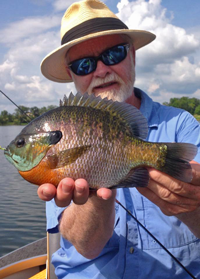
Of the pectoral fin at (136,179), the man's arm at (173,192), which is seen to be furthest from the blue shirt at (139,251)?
the pectoral fin at (136,179)

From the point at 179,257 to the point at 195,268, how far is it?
8.4 inches

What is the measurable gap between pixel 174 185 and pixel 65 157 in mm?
741

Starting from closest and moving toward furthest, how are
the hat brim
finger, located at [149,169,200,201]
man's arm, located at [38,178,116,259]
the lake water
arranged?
finger, located at [149,169,200,201]
man's arm, located at [38,178,116,259]
the hat brim
the lake water

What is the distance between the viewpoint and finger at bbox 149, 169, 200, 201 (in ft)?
5.71

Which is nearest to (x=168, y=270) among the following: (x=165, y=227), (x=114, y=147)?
(x=165, y=227)

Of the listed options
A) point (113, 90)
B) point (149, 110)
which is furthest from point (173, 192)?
point (113, 90)

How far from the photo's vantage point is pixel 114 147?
1726 millimetres

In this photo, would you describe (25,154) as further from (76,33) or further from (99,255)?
(76,33)

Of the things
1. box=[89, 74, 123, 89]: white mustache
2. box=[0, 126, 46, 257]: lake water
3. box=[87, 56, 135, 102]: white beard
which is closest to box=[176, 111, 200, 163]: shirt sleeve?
box=[87, 56, 135, 102]: white beard

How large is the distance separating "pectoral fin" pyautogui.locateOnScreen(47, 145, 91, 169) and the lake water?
7.53m

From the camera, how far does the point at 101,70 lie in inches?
120

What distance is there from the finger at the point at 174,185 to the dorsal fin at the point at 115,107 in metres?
0.30

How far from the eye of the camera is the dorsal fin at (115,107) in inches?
74.0

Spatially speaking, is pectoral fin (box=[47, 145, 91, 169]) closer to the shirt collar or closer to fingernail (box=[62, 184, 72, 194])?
fingernail (box=[62, 184, 72, 194])
